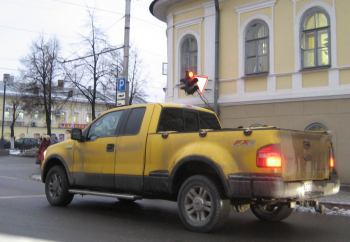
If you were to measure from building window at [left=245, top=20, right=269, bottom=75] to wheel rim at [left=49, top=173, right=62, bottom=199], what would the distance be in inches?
371

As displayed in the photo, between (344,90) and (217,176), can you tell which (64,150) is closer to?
(217,176)

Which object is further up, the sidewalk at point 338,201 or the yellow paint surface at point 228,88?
the yellow paint surface at point 228,88

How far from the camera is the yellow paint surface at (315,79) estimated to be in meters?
16.2

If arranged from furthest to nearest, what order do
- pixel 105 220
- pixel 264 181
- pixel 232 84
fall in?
pixel 232 84 < pixel 105 220 < pixel 264 181

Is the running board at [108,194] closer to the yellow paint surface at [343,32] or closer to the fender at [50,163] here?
the fender at [50,163]

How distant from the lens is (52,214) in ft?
30.6

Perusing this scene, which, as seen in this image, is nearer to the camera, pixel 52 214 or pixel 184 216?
pixel 184 216

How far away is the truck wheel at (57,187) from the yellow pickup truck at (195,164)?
28mm

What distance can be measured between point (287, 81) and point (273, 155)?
1040 cm

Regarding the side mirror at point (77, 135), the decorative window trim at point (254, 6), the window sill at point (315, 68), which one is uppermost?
the decorative window trim at point (254, 6)

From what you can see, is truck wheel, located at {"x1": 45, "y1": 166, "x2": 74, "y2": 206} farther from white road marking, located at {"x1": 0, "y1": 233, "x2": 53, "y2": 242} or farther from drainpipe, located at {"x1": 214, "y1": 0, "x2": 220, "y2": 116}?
drainpipe, located at {"x1": 214, "y1": 0, "x2": 220, "y2": 116}

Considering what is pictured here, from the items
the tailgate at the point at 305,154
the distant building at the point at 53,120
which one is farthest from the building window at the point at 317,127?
the distant building at the point at 53,120

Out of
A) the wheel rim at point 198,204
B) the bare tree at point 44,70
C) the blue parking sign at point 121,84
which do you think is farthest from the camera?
the bare tree at point 44,70

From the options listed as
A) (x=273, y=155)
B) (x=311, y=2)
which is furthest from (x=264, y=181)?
(x=311, y=2)
